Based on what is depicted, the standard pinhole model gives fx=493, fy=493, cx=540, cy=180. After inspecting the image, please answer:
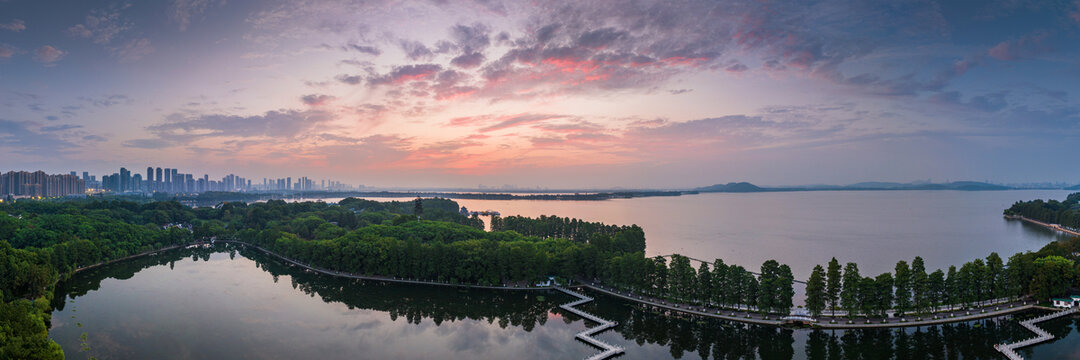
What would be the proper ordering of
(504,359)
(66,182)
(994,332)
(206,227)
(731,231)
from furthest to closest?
(66,182)
(731,231)
(206,227)
(994,332)
(504,359)

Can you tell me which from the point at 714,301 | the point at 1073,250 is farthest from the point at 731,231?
the point at 714,301

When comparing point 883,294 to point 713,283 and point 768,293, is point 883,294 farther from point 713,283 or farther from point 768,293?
point 713,283

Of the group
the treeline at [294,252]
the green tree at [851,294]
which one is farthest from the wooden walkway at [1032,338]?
the treeline at [294,252]

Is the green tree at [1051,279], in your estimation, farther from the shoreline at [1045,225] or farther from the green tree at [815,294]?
the shoreline at [1045,225]

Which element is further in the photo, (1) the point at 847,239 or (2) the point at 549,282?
(1) the point at 847,239

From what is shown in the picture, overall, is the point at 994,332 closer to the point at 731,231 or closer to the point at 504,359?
the point at 504,359

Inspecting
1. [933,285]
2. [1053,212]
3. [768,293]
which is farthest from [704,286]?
[1053,212]
